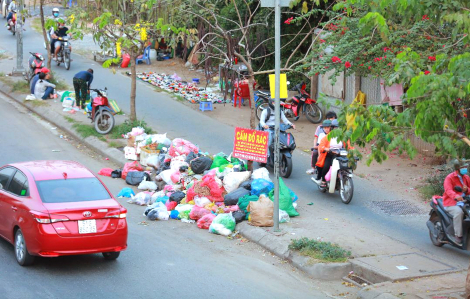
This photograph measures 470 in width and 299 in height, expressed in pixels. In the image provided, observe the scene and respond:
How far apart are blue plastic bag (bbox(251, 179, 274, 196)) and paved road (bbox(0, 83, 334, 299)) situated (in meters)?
1.43

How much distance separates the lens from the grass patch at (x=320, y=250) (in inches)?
392

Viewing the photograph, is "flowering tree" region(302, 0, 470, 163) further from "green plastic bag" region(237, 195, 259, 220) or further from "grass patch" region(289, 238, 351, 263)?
"green plastic bag" region(237, 195, 259, 220)

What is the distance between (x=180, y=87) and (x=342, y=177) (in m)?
13.0

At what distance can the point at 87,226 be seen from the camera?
29.6 feet

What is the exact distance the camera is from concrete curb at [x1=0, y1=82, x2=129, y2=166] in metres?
17.0

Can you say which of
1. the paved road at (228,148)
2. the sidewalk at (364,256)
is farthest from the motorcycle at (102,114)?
the sidewalk at (364,256)

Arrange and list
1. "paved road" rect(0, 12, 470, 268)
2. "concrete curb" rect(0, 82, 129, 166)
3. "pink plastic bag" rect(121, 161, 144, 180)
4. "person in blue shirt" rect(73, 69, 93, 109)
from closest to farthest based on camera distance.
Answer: "paved road" rect(0, 12, 470, 268)
"pink plastic bag" rect(121, 161, 144, 180)
"concrete curb" rect(0, 82, 129, 166)
"person in blue shirt" rect(73, 69, 93, 109)

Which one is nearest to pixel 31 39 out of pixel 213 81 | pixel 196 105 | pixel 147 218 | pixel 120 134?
pixel 213 81

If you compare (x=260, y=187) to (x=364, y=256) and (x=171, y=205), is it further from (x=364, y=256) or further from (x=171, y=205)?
(x=364, y=256)

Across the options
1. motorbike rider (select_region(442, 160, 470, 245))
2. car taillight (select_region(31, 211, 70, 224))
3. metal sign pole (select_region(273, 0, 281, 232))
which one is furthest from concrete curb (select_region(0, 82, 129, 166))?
motorbike rider (select_region(442, 160, 470, 245))

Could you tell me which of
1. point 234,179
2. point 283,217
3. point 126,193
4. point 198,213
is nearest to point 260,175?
point 234,179

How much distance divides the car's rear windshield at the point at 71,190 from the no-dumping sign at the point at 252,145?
11.6ft

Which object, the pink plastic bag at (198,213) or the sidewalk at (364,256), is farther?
the pink plastic bag at (198,213)

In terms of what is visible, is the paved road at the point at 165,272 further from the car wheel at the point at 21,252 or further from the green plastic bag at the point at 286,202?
the green plastic bag at the point at 286,202
